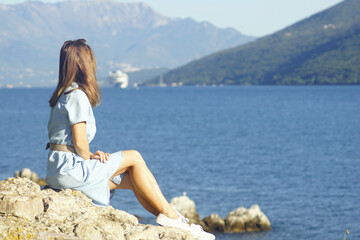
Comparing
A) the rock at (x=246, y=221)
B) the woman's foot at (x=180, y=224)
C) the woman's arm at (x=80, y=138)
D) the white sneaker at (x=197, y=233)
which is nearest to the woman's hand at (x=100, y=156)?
the woman's arm at (x=80, y=138)

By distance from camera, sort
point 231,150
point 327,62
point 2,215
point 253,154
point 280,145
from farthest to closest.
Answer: point 327,62 < point 280,145 < point 231,150 < point 253,154 < point 2,215

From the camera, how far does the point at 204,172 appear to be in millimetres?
30844

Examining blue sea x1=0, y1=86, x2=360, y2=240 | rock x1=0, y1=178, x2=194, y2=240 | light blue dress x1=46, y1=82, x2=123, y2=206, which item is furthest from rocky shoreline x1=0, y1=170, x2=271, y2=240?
blue sea x1=0, y1=86, x2=360, y2=240

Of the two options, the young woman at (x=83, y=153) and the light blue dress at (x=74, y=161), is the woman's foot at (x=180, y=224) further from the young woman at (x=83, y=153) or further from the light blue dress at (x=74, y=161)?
the light blue dress at (x=74, y=161)

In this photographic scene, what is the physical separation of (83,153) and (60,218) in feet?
2.00

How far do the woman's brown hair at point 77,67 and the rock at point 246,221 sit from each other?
45.0 feet

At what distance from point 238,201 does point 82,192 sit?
18663mm

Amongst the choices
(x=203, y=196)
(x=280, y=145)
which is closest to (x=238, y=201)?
(x=203, y=196)

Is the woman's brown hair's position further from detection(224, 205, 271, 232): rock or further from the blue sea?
detection(224, 205, 271, 232): rock

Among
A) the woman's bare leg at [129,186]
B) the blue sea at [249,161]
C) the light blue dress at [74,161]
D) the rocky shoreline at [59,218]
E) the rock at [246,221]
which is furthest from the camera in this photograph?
the blue sea at [249,161]

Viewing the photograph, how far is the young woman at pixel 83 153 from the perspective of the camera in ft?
16.3

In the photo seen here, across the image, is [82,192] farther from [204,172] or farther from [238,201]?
[204,172]

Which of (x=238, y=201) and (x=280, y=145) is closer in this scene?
(x=238, y=201)

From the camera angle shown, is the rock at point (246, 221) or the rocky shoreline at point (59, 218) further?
the rock at point (246, 221)
